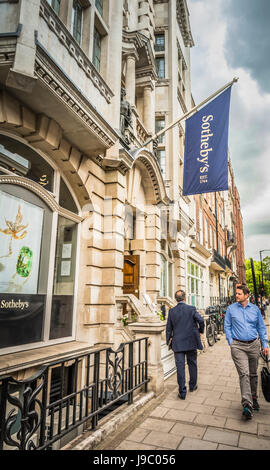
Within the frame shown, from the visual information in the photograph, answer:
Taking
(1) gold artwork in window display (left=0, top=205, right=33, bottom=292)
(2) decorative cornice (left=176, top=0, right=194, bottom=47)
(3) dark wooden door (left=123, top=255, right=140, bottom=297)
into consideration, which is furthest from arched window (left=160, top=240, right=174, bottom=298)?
(2) decorative cornice (left=176, top=0, right=194, bottom=47)

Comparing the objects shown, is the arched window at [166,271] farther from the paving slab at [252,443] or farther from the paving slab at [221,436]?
the paving slab at [252,443]

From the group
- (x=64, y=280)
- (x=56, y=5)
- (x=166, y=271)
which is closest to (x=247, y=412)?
(x=64, y=280)

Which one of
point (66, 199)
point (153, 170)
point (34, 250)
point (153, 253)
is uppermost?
point (153, 170)

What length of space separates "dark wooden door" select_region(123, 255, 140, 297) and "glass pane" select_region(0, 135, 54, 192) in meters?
4.64

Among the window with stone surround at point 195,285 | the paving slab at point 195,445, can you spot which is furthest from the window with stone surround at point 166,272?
the paving slab at point 195,445

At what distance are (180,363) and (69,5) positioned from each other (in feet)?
23.8

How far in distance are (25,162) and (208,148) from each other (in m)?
5.62

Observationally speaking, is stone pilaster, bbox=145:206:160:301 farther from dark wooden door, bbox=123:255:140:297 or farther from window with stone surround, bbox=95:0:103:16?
window with stone surround, bbox=95:0:103:16

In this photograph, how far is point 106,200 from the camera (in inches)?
312

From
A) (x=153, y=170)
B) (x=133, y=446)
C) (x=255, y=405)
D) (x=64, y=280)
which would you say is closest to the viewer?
(x=133, y=446)

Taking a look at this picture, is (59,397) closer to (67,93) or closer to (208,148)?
(67,93)

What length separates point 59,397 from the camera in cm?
338

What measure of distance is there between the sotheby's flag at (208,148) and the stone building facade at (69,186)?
4.56 feet

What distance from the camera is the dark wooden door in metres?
10.2
